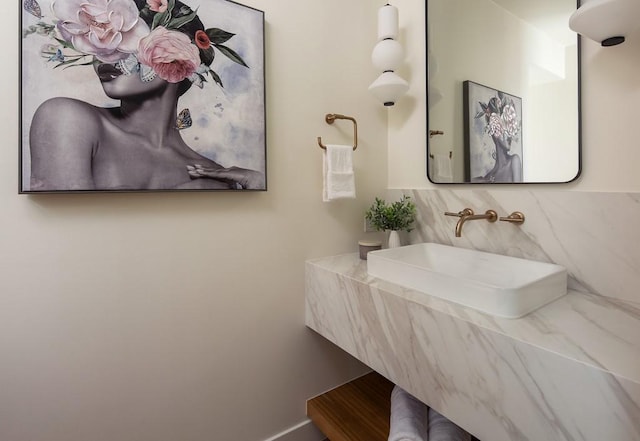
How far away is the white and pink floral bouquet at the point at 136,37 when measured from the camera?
1.03 m

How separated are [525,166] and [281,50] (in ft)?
3.60

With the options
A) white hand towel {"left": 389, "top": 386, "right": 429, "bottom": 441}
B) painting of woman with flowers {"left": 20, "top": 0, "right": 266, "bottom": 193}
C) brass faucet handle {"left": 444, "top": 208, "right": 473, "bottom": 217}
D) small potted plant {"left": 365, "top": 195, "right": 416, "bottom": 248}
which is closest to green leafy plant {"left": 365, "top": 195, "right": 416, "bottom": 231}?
small potted plant {"left": 365, "top": 195, "right": 416, "bottom": 248}

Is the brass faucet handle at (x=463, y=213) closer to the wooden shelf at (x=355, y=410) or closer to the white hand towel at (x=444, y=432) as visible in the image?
the white hand towel at (x=444, y=432)

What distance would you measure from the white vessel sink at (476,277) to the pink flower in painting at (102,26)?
1.11 metres

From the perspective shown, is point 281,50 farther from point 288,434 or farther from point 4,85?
point 288,434

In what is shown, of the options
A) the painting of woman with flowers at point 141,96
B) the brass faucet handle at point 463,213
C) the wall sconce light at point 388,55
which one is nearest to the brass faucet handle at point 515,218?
the brass faucet handle at point 463,213

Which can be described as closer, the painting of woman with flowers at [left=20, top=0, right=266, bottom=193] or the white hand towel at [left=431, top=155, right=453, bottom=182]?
the painting of woman with flowers at [left=20, top=0, right=266, bottom=193]

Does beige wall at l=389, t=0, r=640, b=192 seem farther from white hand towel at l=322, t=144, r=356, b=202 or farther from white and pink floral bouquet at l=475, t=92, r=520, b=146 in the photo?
white hand towel at l=322, t=144, r=356, b=202

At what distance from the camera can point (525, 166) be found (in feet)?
4.31

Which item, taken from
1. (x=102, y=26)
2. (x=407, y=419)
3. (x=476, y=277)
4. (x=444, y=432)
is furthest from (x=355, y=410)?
(x=102, y=26)

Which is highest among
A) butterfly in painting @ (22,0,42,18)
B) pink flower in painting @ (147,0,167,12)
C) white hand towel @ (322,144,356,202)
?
pink flower in painting @ (147,0,167,12)

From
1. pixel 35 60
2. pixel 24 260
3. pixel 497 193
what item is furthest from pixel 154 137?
pixel 497 193

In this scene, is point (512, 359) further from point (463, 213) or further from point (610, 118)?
point (610, 118)

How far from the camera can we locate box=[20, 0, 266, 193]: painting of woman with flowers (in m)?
1.01
